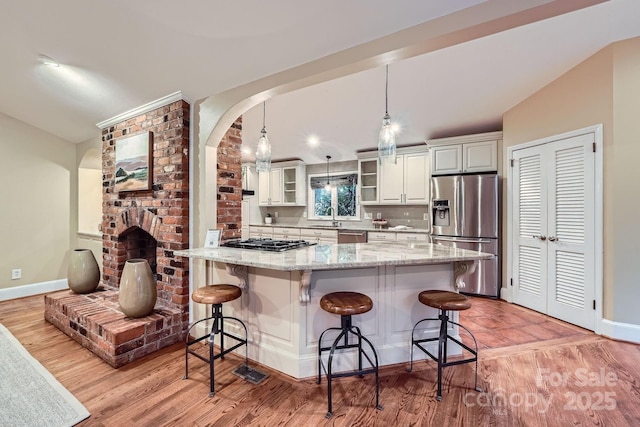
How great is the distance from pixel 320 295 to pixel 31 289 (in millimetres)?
4620

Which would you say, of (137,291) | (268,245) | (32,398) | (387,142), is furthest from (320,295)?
(32,398)

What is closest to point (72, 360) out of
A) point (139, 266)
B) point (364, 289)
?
point (139, 266)

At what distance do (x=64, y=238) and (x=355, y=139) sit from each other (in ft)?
15.9

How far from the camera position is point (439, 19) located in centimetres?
156

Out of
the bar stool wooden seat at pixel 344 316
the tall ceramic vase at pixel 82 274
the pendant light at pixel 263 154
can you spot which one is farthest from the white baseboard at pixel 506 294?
the tall ceramic vase at pixel 82 274

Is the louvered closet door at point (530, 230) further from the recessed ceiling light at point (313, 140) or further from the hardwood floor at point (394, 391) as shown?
the recessed ceiling light at point (313, 140)

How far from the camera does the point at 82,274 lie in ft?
10.6

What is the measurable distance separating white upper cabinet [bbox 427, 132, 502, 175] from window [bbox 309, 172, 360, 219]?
1.77 meters

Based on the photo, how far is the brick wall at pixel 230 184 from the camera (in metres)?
2.78

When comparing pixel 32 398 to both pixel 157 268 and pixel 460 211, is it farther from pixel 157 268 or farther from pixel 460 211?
pixel 460 211

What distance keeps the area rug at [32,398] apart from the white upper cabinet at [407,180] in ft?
14.4

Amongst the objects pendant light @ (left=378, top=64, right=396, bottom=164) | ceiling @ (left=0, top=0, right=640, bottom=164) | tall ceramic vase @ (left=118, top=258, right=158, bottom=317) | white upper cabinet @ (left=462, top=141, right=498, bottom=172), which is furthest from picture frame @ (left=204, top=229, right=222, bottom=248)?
white upper cabinet @ (left=462, top=141, right=498, bottom=172)

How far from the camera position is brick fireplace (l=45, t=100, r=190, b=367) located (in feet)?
7.85

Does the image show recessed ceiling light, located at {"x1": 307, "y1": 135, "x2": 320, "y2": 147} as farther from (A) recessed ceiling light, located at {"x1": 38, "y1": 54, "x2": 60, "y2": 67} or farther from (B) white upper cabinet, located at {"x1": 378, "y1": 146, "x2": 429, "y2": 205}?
(A) recessed ceiling light, located at {"x1": 38, "y1": 54, "x2": 60, "y2": 67}
